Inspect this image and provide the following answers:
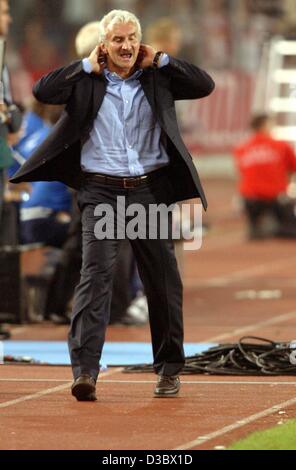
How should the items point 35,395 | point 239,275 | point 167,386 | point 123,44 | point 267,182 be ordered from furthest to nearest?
point 267,182 → point 239,275 → point 35,395 → point 167,386 → point 123,44

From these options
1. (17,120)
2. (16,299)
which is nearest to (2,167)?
(17,120)

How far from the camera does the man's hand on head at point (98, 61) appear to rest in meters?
9.06

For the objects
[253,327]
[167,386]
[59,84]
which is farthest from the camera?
[253,327]

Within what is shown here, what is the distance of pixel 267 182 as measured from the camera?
22.9m

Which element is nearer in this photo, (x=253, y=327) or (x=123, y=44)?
(x=123, y=44)

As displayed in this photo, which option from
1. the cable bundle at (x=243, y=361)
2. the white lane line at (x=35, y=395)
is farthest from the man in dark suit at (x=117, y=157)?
the cable bundle at (x=243, y=361)

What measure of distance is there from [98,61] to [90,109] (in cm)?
28

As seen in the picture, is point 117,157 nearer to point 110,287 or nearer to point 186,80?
point 186,80

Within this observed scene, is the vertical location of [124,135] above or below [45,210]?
above

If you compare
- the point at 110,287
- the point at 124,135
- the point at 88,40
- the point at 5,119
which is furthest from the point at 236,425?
the point at 88,40

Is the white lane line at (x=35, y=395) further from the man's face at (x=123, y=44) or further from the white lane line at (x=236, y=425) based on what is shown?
the man's face at (x=123, y=44)

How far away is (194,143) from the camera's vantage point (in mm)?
28469

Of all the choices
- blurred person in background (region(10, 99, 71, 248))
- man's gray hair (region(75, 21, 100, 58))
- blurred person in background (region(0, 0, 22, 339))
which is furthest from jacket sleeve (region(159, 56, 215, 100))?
blurred person in background (region(10, 99, 71, 248))

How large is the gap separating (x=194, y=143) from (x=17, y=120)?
54.5 feet
